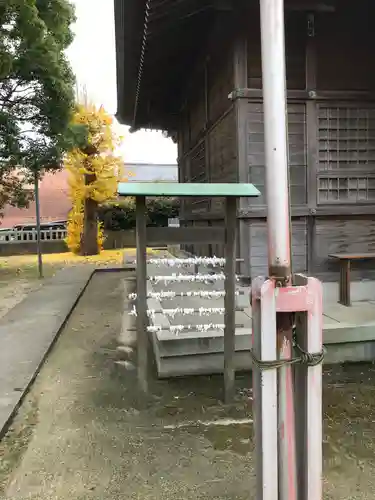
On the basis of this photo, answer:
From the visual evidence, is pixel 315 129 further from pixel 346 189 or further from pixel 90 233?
pixel 90 233

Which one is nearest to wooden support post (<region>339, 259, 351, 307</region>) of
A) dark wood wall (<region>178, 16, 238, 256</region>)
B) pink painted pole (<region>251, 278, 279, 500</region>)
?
dark wood wall (<region>178, 16, 238, 256</region>)

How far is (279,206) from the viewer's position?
160cm

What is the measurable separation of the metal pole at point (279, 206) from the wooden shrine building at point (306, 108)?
313 centimetres

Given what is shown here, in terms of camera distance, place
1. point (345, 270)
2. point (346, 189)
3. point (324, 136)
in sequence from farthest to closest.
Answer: point (346, 189)
point (324, 136)
point (345, 270)

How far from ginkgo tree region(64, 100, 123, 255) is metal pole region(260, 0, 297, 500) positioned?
1314 centimetres

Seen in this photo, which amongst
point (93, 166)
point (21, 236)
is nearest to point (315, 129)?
point (93, 166)

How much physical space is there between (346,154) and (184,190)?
306 cm

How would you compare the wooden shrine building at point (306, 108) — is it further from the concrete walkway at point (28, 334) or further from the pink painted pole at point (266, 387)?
the pink painted pole at point (266, 387)

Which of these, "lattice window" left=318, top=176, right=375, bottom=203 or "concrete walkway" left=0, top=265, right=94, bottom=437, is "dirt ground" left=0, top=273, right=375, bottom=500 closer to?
"concrete walkway" left=0, top=265, right=94, bottom=437

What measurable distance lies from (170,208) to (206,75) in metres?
13.5

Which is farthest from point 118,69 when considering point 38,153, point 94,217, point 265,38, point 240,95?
point 94,217

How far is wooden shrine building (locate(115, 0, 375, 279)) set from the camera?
4648mm

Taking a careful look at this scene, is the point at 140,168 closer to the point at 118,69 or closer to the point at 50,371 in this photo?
the point at 118,69

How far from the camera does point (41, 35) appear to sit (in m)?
8.64
